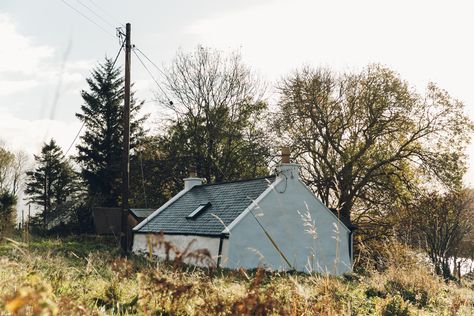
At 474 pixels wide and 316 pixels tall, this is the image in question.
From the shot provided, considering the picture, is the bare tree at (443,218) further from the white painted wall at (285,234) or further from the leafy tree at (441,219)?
the white painted wall at (285,234)

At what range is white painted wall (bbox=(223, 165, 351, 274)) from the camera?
Answer: 1941cm

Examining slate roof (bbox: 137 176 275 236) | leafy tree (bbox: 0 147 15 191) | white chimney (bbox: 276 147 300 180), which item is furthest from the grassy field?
leafy tree (bbox: 0 147 15 191)

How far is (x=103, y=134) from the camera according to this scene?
43.8m

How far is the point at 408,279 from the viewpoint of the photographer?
11.1m

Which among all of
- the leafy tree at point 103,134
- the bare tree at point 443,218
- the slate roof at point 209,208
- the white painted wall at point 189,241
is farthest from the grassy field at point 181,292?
the leafy tree at point 103,134

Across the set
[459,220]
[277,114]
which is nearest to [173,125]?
[277,114]

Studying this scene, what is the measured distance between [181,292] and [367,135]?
29.3 metres

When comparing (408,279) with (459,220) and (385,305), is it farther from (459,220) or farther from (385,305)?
(459,220)

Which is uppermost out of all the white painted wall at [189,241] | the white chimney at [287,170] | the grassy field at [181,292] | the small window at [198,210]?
the white chimney at [287,170]

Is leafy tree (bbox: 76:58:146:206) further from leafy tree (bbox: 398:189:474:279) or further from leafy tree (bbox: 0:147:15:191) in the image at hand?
leafy tree (bbox: 398:189:474:279)

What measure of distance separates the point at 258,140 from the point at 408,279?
25084mm

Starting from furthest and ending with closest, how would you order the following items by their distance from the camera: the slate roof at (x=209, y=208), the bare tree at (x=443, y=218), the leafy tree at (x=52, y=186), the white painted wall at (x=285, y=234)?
the leafy tree at (x=52, y=186)
the bare tree at (x=443, y=218)
the slate roof at (x=209, y=208)
the white painted wall at (x=285, y=234)

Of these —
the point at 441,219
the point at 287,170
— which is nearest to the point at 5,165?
the point at 287,170

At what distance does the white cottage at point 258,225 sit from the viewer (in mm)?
19469
